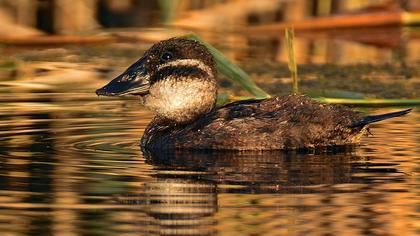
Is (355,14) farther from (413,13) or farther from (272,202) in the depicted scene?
(272,202)

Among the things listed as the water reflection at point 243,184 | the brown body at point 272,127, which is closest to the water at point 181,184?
the water reflection at point 243,184

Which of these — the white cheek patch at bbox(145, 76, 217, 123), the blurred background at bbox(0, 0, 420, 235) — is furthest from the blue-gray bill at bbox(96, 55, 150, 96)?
the blurred background at bbox(0, 0, 420, 235)

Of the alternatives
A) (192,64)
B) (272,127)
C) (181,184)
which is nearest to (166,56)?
(192,64)

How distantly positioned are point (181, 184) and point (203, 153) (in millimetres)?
1141

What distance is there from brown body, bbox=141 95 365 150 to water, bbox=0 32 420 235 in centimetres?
13

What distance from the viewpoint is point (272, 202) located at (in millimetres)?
5980

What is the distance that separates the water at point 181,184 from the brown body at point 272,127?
→ 0.43ft

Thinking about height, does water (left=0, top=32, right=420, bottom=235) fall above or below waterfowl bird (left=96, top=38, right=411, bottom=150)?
below

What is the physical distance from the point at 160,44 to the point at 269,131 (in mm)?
956

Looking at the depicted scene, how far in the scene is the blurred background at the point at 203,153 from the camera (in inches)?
223

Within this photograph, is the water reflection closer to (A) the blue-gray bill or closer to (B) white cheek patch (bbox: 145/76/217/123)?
(B) white cheek patch (bbox: 145/76/217/123)

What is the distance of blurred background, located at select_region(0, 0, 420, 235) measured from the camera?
18.6 ft

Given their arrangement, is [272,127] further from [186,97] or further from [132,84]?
[132,84]

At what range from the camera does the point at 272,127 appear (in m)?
7.71
